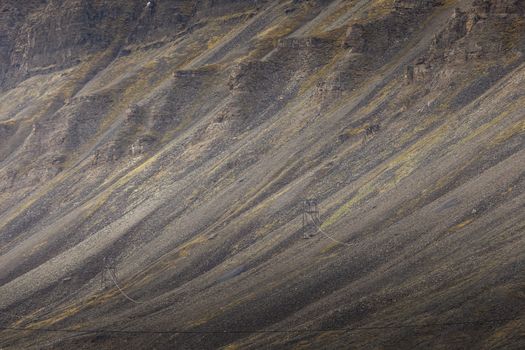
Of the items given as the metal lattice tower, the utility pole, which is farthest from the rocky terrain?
the utility pole

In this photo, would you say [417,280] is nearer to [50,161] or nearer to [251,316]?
[251,316]

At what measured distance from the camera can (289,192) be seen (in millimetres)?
115375

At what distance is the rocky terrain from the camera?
249 feet

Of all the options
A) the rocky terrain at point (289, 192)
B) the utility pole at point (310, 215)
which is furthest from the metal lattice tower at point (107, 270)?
the utility pole at point (310, 215)

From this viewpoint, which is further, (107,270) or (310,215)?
(107,270)

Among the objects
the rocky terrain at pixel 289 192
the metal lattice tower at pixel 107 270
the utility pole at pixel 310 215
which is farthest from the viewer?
the metal lattice tower at pixel 107 270


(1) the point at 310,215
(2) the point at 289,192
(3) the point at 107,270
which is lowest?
(3) the point at 107,270

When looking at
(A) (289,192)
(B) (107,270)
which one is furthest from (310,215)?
(B) (107,270)

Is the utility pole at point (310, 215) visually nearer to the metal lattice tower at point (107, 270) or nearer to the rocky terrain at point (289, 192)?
the rocky terrain at point (289, 192)

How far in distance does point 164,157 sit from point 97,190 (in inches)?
478

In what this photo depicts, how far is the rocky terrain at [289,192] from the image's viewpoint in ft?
249

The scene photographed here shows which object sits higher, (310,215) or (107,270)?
(310,215)

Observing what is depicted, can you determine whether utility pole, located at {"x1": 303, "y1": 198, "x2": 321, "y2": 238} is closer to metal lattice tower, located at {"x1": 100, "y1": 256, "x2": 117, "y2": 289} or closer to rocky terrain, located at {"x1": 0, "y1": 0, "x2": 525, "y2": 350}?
rocky terrain, located at {"x1": 0, "y1": 0, "x2": 525, "y2": 350}

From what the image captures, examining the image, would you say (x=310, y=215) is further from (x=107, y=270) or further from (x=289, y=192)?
(x=107, y=270)
